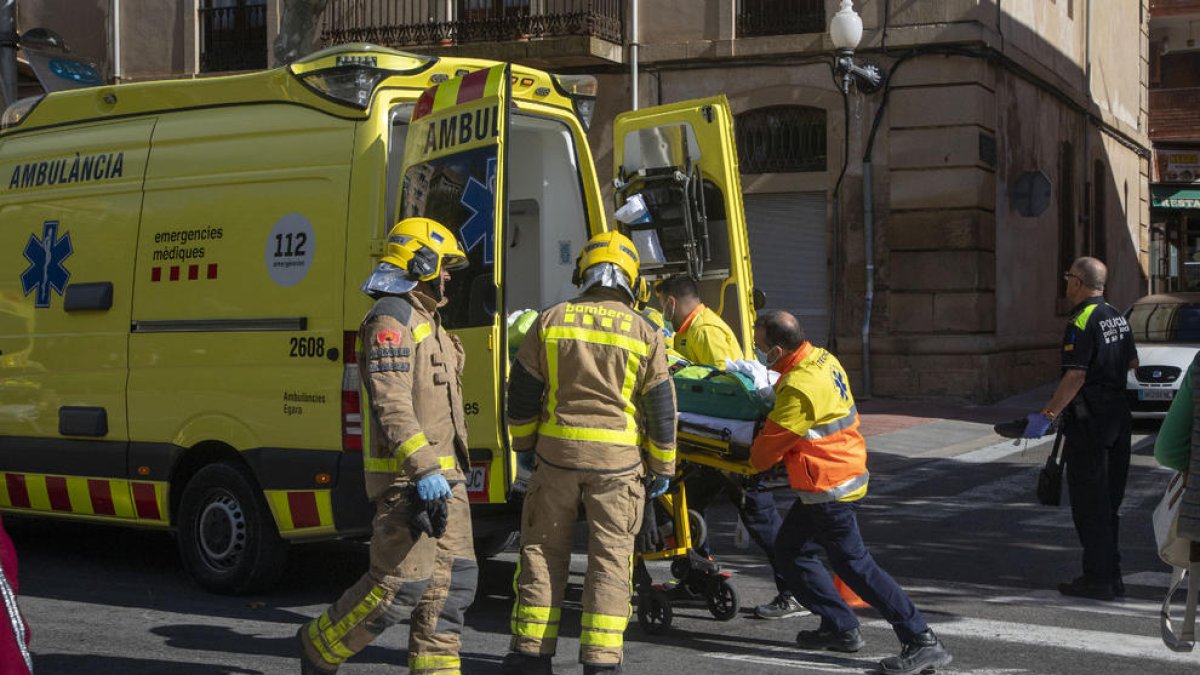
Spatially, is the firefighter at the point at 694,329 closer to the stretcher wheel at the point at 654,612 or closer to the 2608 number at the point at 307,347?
the stretcher wheel at the point at 654,612

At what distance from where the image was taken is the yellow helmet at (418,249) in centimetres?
592

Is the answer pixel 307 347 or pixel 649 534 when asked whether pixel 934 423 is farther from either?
pixel 307 347

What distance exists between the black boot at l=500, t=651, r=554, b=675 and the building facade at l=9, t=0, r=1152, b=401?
568 inches

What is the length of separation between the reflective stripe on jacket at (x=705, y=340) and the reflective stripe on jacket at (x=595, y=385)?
1.94 metres

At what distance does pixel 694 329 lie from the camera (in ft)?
27.1

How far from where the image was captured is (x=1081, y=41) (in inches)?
1021

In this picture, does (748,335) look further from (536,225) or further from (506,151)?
(506,151)

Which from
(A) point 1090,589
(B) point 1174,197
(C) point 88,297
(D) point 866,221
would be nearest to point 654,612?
(A) point 1090,589

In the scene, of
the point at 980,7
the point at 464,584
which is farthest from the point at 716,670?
the point at 980,7

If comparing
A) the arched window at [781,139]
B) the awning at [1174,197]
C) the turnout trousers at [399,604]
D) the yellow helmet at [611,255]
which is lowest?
the turnout trousers at [399,604]

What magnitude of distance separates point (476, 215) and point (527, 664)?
2.08m

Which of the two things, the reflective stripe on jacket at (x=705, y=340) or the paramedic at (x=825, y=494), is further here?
the reflective stripe on jacket at (x=705, y=340)

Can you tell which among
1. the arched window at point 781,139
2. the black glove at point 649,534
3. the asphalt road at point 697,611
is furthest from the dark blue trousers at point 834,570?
the arched window at point 781,139

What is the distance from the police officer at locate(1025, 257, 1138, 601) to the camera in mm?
8086
